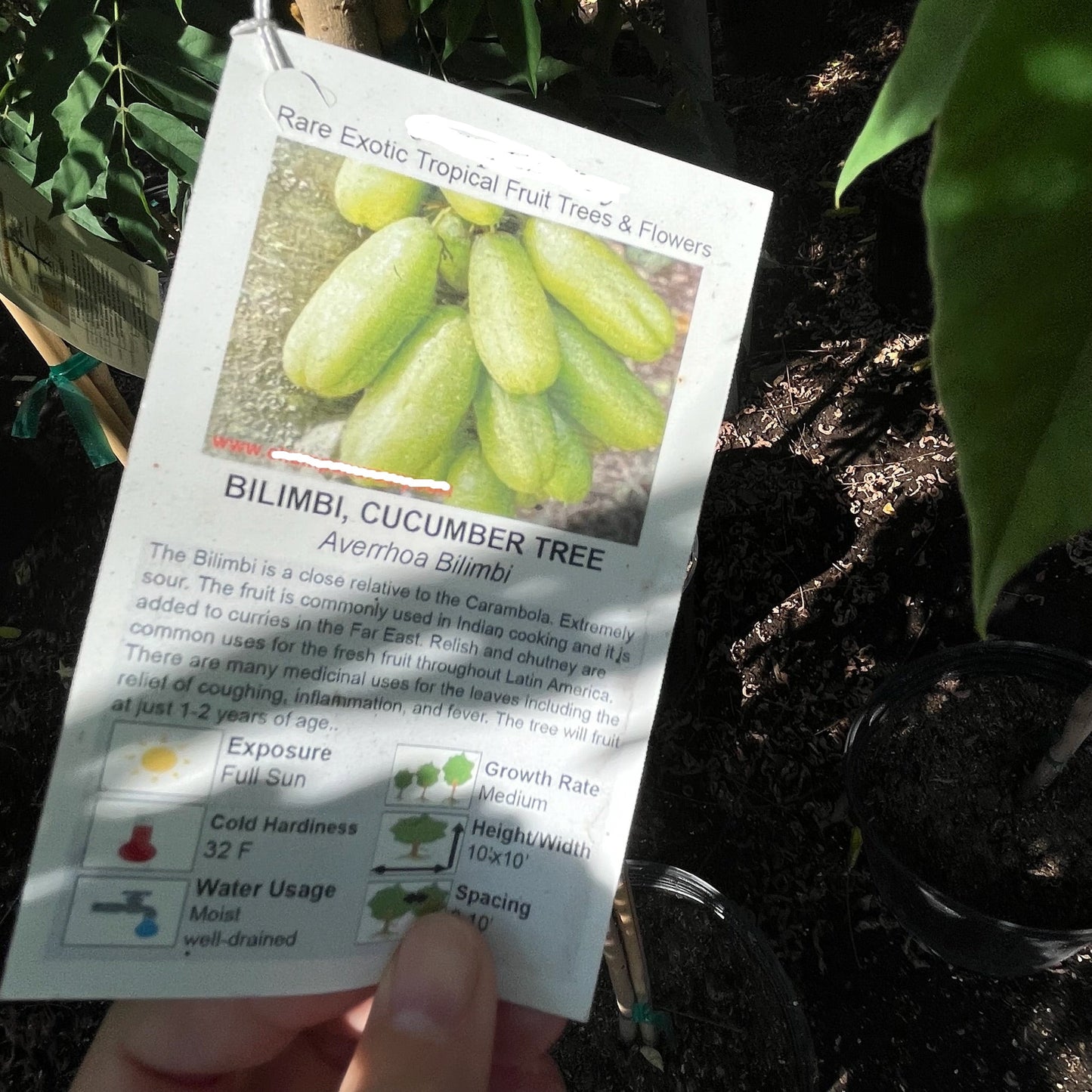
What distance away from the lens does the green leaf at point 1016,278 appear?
19cm

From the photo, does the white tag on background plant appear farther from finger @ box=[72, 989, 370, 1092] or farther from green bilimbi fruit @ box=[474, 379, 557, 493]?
finger @ box=[72, 989, 370, 1092]

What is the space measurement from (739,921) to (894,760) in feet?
0.94

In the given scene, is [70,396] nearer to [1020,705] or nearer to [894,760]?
[894,760]

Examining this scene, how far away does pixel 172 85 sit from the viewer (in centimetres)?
60

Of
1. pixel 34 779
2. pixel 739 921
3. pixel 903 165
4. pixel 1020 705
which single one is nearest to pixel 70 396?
pixel 34 779

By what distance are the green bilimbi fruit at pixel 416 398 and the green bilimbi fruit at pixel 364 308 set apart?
10 mm

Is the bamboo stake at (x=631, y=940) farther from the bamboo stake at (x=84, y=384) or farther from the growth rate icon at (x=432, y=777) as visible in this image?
the bamboo stake at (x=84, y=384)

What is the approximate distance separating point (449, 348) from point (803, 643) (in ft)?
3.36

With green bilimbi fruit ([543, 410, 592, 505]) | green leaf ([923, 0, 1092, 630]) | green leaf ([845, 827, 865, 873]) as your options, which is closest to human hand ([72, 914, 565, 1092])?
green bilimbi fruit ([543, 410, 592, 505])

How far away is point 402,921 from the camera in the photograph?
449 millimetres

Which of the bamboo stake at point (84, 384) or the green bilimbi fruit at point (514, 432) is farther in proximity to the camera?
the bamboo stake at point (84, 384)

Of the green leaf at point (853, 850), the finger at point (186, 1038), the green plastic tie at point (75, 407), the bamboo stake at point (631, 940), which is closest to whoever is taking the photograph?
the finger at point (186, 1038)

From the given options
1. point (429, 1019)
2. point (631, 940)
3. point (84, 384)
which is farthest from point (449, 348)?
point (631, 940)

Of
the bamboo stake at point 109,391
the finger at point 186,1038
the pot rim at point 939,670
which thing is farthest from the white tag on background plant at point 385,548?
the pot rim at point 939,670
